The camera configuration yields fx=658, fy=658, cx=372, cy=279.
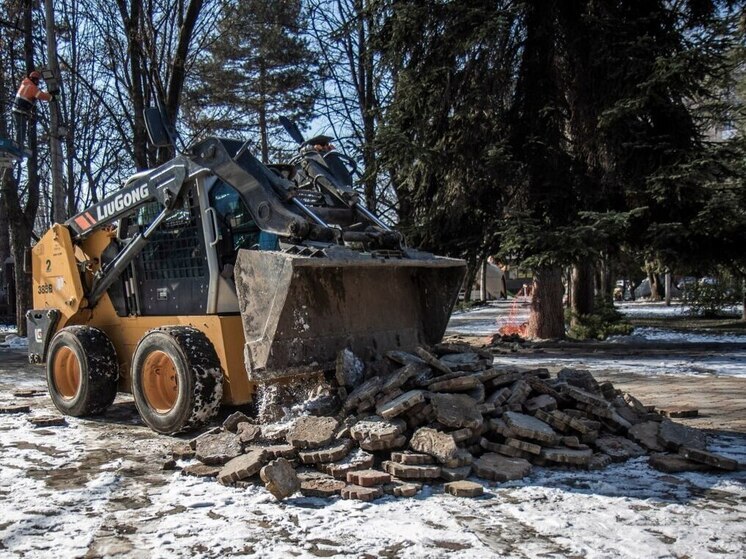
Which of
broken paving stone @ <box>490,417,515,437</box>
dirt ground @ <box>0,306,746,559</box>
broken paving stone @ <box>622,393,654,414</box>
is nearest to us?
dirt ground @ <box>0,306,746,559</box>

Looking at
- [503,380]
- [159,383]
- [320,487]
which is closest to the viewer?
[320,487]

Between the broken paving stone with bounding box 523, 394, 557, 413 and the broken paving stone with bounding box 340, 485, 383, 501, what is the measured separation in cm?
159

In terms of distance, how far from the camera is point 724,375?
904 cm

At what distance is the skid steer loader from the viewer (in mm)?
5418

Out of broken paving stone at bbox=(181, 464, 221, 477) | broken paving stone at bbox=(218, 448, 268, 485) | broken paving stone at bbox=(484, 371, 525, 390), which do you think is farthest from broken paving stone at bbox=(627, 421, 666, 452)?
broken paving stone at bbox=(181, 464, 221, 477)

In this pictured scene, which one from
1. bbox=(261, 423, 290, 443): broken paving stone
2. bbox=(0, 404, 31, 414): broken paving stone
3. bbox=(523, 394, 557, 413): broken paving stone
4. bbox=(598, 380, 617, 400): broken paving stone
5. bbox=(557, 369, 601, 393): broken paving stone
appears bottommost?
bbox=(0, 404, 31, 414): broken paving stone

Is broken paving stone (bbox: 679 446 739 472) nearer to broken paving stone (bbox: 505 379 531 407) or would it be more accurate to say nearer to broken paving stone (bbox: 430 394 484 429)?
broken paving stone (bbox: 505 379 531 407)

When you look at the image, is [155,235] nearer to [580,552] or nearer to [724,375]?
[580,552]

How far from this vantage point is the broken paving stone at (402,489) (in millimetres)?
4117

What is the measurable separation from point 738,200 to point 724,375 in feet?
9.54

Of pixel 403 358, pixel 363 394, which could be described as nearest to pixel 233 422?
pixel 363 394

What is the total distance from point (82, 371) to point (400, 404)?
3772 millimetres

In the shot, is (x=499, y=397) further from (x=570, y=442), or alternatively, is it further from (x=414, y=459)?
(x=414, y=459)

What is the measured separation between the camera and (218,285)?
19.4 ft
